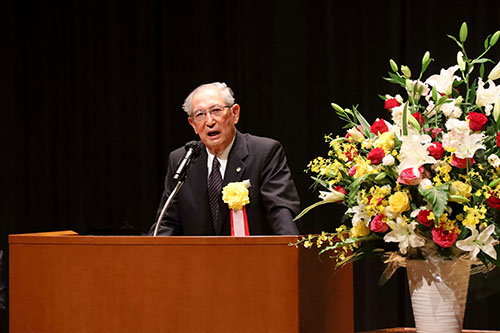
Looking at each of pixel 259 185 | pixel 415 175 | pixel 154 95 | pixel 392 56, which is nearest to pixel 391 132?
pixel 415 175

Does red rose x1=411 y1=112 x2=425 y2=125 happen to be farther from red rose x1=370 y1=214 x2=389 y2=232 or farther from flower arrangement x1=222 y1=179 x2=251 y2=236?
flower arrangement x1=222 y1=179 x2=251 y2=236

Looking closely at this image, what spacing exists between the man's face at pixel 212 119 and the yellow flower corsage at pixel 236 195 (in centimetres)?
28

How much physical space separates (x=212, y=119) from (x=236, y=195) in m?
0.40

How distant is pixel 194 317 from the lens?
81.8 inches

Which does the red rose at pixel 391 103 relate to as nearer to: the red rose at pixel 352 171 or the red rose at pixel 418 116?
the red rose at pixel 418 116

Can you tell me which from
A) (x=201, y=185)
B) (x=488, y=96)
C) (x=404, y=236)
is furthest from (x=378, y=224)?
(x=201, y=185)

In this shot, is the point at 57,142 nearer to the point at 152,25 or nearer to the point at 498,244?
the point at 152,25

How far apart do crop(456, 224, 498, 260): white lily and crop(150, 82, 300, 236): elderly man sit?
1.69 m

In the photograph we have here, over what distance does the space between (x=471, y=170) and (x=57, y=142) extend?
447 cm

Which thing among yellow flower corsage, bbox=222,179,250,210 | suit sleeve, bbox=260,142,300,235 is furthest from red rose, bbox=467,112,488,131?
yellow flower corsage, bbox=222,179,250,210

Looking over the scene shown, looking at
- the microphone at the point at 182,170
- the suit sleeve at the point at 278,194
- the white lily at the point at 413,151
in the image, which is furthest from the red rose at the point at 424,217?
the suit sleeve at the point at 278,194

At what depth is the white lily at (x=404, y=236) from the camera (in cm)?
181

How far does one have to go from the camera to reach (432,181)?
1862 millimetres

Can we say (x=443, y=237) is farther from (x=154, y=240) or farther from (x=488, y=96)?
(x=154, y=240)
